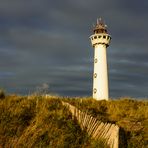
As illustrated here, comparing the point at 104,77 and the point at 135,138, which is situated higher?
the point at 104,77

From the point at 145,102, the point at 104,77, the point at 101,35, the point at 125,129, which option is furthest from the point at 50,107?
the point at 101,35

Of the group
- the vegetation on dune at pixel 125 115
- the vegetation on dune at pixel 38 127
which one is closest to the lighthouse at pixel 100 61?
the vegetation on dune at pixel 125 115

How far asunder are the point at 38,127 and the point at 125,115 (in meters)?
5.05

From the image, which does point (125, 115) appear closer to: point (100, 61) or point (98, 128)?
point (98, 128)

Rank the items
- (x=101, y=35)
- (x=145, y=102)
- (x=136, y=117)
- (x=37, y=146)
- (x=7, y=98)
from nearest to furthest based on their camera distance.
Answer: (x=37, y=146) → (x=7, y=98) → (x=136, y=117) → (x=145, y=102) → (x=101, y=35)

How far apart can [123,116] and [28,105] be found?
4555mm

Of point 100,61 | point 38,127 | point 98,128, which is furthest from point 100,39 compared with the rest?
point 38,127

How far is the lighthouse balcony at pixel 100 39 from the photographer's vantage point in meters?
52.3

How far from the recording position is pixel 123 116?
15.9 meters

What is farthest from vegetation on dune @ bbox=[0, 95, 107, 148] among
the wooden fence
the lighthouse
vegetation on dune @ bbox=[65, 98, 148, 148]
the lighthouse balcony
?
the lighthouse balcony

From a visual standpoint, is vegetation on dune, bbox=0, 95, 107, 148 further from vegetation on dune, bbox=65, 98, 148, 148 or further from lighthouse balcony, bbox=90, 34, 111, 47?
lighthouse balcony, bbox=90, 34, 111, 47

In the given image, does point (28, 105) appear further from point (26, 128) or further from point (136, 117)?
point (136, 117)

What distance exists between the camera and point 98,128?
13.0 m

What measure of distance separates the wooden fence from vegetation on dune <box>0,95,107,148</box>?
0.22 meters
